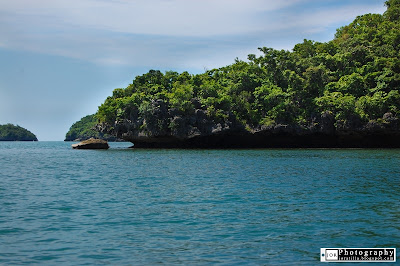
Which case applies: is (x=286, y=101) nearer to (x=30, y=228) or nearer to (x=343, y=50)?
(x=343, y=50)

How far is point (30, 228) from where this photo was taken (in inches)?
466

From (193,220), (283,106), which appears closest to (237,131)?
(283,106)

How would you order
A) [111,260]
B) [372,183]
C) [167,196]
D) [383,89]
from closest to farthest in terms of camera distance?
[111,260] < [167,196] < [372,183] < [383,89]

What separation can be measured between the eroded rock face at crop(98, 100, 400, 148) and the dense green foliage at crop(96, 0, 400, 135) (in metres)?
0.86

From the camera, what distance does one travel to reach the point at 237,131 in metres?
65.1

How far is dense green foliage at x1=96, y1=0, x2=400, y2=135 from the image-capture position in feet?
199

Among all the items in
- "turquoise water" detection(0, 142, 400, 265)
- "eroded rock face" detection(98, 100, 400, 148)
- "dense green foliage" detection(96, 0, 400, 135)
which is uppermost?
"dense green foliage" detection(96, 0, 400, 135)

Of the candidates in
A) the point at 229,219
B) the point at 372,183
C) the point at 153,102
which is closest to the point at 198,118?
the point at 153,102

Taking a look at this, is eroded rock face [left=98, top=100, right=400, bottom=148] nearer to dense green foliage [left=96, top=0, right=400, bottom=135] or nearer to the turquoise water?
dense green foliage [left=96, top=0, right=400, bottom=135]

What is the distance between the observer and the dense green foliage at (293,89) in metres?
60.6

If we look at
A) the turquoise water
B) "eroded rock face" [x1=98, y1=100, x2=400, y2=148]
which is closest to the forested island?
"eroded rock face" [x1=98, y1=100, x2=400, y2=148]

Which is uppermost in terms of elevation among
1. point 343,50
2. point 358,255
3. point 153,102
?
point 343,50

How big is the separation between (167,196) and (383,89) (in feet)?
176

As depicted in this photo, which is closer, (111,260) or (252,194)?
(111,260)
